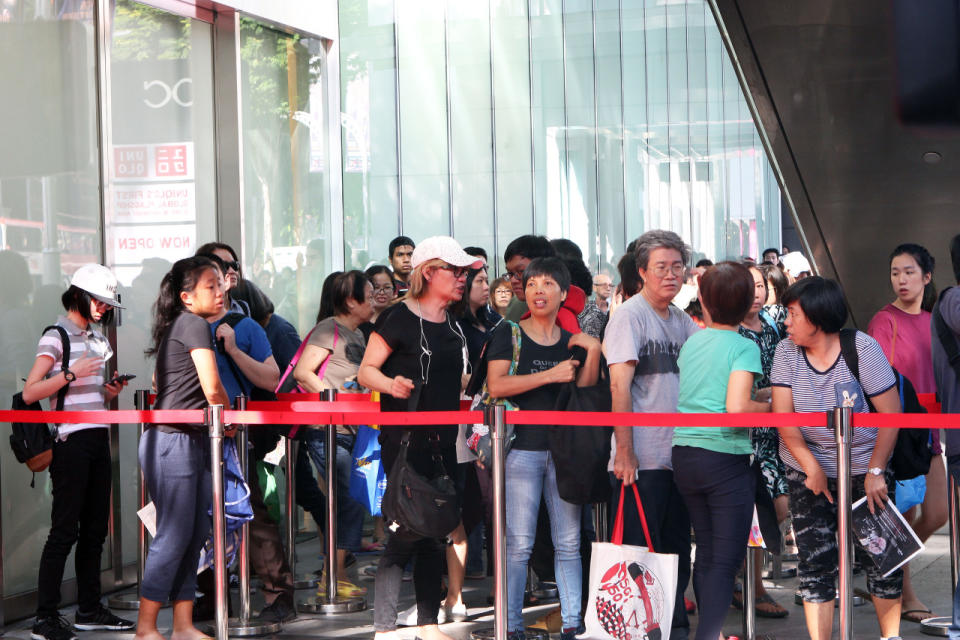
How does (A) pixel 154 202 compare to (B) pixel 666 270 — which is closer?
(B) pixel 666 270

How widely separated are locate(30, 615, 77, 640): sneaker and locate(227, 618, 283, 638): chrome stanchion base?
3.02 ft

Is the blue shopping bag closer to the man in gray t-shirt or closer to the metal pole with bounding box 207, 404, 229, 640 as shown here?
the metal pole with bounding box 207, 404, 229, 640

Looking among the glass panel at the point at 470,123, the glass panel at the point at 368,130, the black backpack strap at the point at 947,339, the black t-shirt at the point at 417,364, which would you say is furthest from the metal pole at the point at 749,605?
the glass panel at the point at 470,123

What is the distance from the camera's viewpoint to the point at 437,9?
14773 mm

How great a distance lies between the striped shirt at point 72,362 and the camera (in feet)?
23.0

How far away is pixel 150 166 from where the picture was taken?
9625mm

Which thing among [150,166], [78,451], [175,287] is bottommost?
[78,451]

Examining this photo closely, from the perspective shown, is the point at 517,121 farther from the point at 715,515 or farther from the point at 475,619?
the point at 715,515

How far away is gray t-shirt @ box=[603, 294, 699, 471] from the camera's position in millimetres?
5961

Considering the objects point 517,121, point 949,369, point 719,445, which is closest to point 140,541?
point 719,445

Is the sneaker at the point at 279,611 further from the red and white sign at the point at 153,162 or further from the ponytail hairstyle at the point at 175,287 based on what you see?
the red and white sign at the point at 153,162

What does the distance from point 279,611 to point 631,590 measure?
2623mm

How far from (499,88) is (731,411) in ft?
36.2

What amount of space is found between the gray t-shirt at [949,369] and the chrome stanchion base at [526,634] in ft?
7.67
